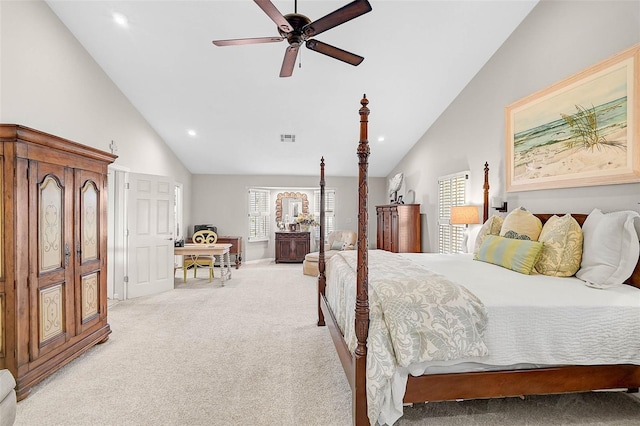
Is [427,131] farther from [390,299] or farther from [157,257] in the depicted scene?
[157,257]

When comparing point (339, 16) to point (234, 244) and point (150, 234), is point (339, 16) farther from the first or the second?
point (234, 244)

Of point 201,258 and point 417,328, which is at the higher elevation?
point 417,328

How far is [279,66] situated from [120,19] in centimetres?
187

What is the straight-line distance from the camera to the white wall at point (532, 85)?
8.23 feet

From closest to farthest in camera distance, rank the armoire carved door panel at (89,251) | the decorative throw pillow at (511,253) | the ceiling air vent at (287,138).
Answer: the decorative throw pillow at (511,253), the armoire carved door panel at (89,251), the ceiling air vent at (287,138)

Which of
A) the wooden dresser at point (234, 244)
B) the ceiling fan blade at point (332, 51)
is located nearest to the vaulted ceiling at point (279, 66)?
the ceiling fan blade at point (332, 51)

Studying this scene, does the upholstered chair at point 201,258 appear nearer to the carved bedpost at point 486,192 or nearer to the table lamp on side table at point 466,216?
the table lamp on side table at point 466,216

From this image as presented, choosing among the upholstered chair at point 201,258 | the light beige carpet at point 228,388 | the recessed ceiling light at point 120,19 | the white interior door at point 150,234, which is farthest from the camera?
the upholstered chair at point 201,258

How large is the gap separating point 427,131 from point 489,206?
7.68 feet

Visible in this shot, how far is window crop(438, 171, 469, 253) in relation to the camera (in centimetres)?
470

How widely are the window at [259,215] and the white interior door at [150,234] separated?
2892 millimetres

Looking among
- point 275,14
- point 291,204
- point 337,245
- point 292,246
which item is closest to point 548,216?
point 275,14

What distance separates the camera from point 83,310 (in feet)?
9.09

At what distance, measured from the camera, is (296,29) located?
2324 mm
